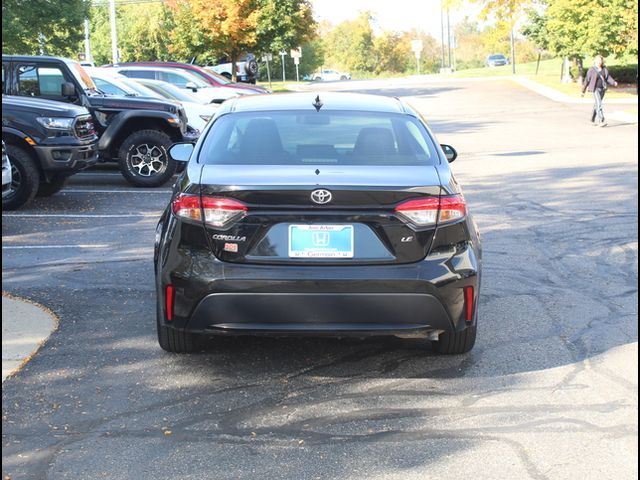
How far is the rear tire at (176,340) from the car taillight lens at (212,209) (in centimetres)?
80

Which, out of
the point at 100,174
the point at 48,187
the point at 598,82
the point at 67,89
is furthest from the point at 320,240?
the point at 598,82

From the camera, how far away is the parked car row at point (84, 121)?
1252 cm

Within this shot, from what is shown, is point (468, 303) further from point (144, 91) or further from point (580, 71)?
point (580, 71)

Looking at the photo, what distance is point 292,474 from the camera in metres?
4.32

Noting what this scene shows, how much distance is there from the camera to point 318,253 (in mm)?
5363

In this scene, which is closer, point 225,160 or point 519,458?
point 519,458

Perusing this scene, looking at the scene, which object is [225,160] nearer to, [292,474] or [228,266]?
[228,266]

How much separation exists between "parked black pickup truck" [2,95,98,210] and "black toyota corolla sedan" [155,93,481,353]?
24.0 ft

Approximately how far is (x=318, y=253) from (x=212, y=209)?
63cm

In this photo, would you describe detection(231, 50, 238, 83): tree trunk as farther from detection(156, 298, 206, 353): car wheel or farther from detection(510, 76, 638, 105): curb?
detection(156, 298, 206, 353): car wheel

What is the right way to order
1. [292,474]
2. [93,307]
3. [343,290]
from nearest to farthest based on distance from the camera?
[292,474] < [343,290] < [93,307]

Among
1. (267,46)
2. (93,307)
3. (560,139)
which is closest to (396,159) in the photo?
(93,307)

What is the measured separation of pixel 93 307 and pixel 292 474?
349 centimetres

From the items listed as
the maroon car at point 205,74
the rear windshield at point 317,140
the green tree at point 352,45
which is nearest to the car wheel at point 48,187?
the rear windshield at point 317,140
